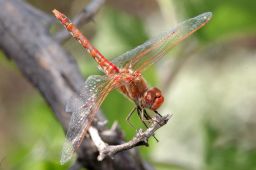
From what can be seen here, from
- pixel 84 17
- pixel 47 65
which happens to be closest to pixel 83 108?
pixel 47 65

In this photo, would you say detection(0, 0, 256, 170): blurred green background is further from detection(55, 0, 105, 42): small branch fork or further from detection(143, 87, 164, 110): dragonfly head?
detection(143, 87, 164, 110): dragonfly head

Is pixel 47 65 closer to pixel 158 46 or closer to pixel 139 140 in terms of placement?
pixel 158 46

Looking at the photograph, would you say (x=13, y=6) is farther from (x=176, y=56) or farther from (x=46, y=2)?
(x=46, y=2)

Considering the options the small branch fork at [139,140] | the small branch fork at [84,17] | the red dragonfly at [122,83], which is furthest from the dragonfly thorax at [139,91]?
the small branch fork at [84,17]

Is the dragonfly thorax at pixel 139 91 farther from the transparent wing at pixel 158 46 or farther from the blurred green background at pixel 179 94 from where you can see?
the blurred green background at pixel 179 94

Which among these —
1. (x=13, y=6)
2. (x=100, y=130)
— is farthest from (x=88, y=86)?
(x=13, y=6)

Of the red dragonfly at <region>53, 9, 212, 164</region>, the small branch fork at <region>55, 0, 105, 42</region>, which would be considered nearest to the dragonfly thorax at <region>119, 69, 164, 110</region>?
the red dragonfly at <region>53, 9, 212, 164</region>
